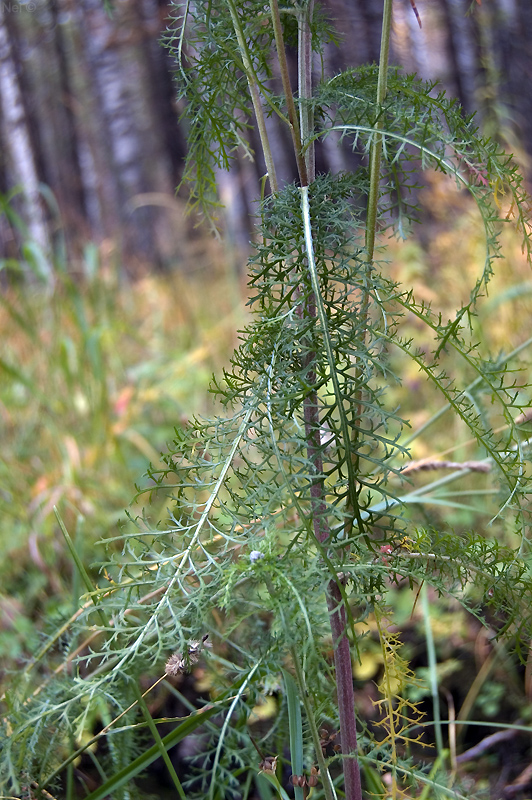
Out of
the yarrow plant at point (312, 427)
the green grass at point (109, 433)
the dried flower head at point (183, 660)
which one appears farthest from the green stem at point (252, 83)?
the green grass at point (109, 433)

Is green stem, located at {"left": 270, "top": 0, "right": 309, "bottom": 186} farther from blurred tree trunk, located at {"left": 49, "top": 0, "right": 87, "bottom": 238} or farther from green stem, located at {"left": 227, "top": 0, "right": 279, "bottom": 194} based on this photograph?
blurred tree trunk, located at {"left": 49, "top": 0, "right": 87, "bottom": 238}

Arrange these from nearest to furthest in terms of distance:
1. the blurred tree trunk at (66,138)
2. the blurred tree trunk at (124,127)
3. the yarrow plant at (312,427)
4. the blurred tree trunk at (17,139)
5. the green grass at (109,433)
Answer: the yarrow plant at (312,427) → the green grass at (109,433) → the blurred tree trunk at (17,139) → the blurred tree trunk at (124,127) → the blurred tree trunk at (66,138)

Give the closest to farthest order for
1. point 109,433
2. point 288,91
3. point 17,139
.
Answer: point 288,91 < point 109,433 < point 17,139

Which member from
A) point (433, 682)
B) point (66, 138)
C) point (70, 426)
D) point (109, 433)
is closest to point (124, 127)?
point (66, 138)

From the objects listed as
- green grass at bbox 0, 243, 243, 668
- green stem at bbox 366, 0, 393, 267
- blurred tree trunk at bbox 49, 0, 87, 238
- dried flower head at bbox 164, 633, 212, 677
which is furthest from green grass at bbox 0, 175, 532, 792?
blurred tree trunk at bbox 49, 0, 87, 238

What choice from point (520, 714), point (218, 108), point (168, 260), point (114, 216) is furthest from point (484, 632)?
point (114, 216)

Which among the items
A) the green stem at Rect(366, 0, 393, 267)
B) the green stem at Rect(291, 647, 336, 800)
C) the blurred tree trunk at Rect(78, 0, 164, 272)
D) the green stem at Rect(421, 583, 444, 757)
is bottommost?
the green stem at Rect(421, 583, 444, 757)

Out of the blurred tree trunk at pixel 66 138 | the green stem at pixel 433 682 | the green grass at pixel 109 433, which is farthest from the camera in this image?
the blurred tree trunk at pixel 66 138

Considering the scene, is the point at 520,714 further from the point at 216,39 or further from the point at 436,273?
the point at 436,273

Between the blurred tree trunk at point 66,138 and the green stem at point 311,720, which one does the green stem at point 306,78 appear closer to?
the green stem at point 311,720

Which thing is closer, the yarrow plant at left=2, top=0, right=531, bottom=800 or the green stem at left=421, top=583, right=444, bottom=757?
the yarrow plant at left=2, top=0, right=531, bottom=800

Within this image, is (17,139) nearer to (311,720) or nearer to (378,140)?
(378,140)
